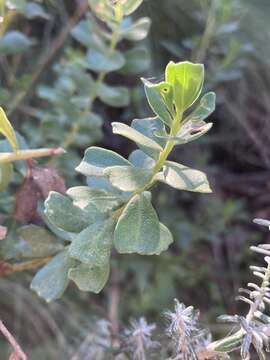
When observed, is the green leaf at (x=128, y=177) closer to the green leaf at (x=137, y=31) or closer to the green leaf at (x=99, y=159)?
the green leaf at (x=99, y=159)

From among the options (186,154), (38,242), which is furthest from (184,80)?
(186,154)

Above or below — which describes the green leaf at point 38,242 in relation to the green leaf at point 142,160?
below

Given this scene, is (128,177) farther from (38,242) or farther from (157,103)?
(38,242)

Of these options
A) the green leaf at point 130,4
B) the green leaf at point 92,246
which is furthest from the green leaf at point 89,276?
the green leaf at point 130,4

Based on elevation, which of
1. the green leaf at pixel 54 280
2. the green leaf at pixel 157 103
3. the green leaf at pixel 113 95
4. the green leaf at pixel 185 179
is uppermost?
the green leaf at pixel 157 103

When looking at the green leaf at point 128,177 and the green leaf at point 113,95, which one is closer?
the green leaf at point 128,177

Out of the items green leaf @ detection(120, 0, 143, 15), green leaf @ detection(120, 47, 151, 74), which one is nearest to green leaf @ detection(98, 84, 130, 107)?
green leaf @ detection(120, 47, 151, 74)

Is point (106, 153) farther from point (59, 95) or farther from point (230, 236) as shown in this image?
point (230, 236)
